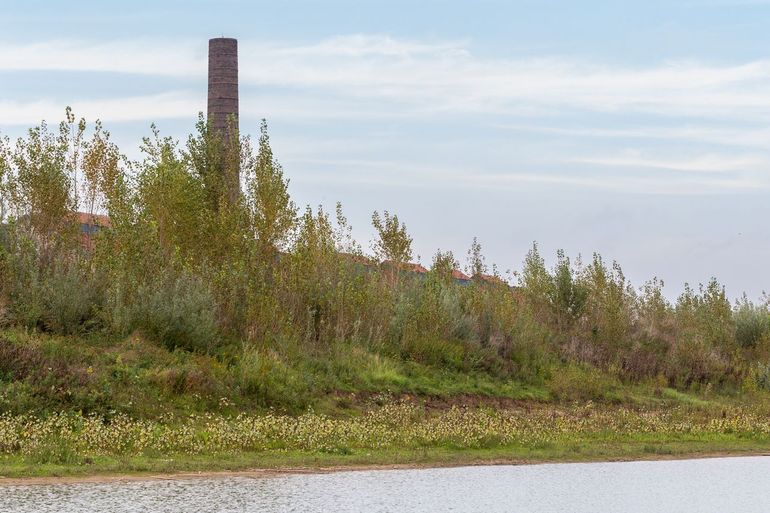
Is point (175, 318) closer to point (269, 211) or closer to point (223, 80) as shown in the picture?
point (269, 211)

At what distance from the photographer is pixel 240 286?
3198 centimetres

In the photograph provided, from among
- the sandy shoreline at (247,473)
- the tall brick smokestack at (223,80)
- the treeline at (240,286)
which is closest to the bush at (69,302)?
the treeline at (240,286)

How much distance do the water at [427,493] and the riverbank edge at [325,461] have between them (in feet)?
2.15

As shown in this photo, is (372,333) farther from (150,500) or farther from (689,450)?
(150,500)

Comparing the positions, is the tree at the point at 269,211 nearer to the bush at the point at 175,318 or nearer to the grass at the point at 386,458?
the bush at the point at 175,318

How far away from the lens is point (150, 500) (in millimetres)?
13211

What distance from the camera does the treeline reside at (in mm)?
28672

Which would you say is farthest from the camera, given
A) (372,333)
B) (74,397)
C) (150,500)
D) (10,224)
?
(372,333)

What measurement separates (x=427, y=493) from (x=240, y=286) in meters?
18.0

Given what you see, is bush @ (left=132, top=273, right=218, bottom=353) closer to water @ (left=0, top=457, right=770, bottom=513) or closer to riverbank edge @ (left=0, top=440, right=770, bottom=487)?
riverbank edge @ (left=0, top=440, right=770, bottom=487)

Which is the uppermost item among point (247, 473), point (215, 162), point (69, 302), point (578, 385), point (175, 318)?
point (215, 162)

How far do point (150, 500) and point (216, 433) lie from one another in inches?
281

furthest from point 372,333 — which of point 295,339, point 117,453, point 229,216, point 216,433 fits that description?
point 117,453

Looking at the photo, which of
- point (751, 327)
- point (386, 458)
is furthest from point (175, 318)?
point (751, 327)
